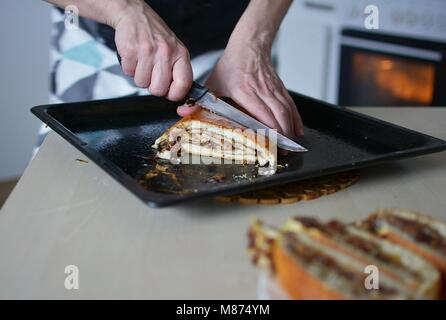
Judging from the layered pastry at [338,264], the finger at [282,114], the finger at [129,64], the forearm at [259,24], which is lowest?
the layered pastry at [338,264]

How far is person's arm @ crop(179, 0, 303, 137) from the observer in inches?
56.6

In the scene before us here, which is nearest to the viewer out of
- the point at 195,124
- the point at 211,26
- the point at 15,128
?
the point at 195,124

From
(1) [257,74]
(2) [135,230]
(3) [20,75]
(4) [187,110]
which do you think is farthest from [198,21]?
(3) [20,75]

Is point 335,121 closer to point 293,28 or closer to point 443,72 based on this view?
point 443,72

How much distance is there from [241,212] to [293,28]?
2.41 metres

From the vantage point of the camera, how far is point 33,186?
1144 millimetres

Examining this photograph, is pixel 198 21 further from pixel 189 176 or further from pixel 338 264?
pixel 338 264

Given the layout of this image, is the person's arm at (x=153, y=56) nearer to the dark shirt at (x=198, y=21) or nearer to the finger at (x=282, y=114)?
the finger at (x=282, y=114)

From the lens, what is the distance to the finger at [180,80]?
1334 millimetres

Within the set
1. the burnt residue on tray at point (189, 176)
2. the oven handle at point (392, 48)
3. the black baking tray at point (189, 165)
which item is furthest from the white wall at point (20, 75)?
the burnt residue on tray at point (189, 176)

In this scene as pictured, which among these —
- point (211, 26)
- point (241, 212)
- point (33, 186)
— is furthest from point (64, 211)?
point (211, 26)

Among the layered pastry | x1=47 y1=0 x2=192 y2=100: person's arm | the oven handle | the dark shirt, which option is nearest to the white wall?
the dark shirt

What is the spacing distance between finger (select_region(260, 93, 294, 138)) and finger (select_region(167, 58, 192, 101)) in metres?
0.23

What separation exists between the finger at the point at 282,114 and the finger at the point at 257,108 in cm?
1
